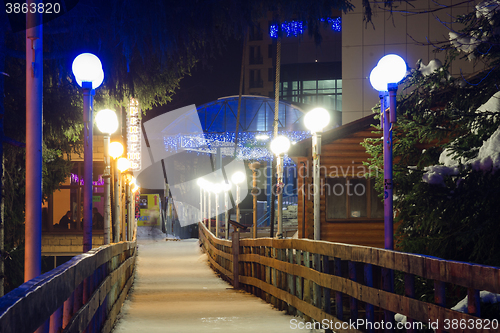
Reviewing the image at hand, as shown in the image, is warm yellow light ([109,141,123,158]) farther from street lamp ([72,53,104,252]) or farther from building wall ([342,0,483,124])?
building wall ([342,0,483,124])

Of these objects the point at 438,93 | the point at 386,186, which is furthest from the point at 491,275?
the point at 438,93

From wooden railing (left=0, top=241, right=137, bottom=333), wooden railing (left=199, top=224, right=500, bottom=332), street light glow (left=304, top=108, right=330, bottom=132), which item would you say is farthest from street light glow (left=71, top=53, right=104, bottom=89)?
street light glow (left=304, top=108, right=330, bottom=132)

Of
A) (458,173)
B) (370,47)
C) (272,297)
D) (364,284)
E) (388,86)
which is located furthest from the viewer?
(370,47)

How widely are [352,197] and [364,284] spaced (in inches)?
599

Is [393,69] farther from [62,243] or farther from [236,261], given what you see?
[62,243]

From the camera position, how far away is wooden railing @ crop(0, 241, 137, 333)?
7.61 ft

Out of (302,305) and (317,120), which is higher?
(317,120)

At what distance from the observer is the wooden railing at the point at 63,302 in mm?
2320

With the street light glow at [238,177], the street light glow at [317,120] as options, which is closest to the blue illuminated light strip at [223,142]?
the street light glow at [238,177]

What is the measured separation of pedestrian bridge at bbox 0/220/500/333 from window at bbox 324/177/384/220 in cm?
734

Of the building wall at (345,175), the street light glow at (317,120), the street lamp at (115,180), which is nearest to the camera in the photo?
the street light glow at (317,120)

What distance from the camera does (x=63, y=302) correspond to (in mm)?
3395

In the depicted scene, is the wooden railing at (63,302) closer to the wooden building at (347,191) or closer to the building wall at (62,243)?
the wooden building at (347,191)

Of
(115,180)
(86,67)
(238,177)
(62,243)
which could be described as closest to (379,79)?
(86,67)
